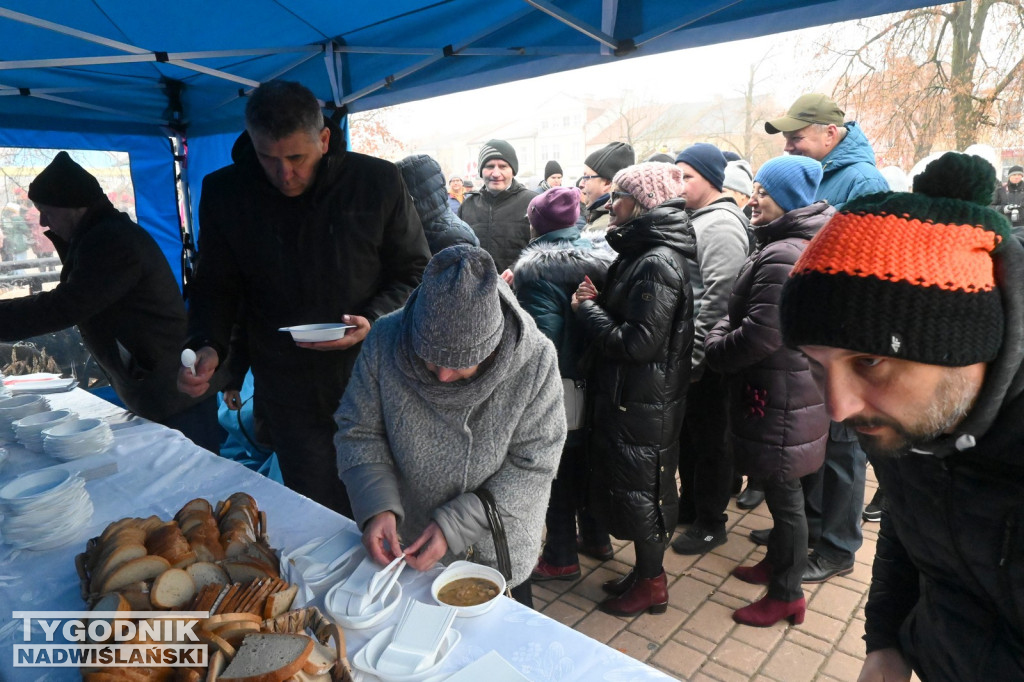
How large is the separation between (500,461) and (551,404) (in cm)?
20

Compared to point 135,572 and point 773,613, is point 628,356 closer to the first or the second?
point 773,613

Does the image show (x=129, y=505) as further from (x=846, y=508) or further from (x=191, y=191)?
(x=191, y=191)

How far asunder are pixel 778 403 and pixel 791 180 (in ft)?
3.15

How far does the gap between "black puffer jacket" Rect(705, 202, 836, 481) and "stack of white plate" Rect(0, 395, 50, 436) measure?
116 inches

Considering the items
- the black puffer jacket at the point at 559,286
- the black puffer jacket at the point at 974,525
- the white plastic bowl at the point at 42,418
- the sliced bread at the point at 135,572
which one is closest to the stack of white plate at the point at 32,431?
the white plastic bowl at the point at 42,418

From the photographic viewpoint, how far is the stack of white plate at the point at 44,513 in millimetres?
1528

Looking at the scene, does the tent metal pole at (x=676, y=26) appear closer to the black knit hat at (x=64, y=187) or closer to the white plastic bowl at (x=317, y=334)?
the white plastic bowl at (x=317, y=334)

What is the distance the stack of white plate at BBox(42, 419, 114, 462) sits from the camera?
2041 mm

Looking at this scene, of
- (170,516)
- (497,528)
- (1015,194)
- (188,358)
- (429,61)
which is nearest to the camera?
(497,528)

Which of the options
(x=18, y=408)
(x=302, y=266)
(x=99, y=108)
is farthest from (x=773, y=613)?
(x=99, y=108)

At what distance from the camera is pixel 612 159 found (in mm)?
4332

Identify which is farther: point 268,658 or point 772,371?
point 772,371

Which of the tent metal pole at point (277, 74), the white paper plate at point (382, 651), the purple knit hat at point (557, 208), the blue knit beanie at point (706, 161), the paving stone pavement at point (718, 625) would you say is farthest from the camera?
the tent metal pole at point (277, 74)

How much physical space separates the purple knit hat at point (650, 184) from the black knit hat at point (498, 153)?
2524 mm
